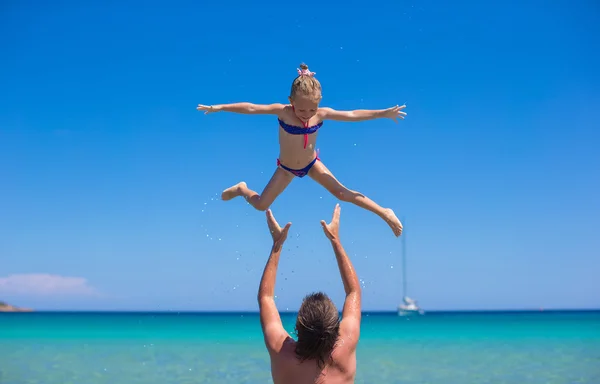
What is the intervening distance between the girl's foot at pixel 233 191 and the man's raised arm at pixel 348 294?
11.7 feet

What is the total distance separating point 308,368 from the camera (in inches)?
153

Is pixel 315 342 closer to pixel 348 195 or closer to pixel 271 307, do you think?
pixel 271 307

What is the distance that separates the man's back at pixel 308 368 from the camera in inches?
153

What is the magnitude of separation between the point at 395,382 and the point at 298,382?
13361 millimetres

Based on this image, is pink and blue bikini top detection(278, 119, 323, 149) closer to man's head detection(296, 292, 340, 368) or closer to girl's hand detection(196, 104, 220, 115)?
girl's hand detection(196, 104, 220, 115)

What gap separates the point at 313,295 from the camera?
3.89 metres

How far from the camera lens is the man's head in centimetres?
378

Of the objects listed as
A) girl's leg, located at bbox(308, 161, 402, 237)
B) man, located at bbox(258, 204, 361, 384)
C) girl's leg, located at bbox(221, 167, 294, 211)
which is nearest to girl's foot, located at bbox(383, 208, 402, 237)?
girl's leg, located at bbox(308, 161, 402, 237)

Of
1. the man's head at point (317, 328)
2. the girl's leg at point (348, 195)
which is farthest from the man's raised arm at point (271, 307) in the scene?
the girl's leg at point (348, 195)

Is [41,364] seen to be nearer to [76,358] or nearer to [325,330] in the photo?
[76,358]

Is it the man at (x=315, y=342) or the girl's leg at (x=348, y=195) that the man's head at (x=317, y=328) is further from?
the girl's leg at (x=348, y=195)

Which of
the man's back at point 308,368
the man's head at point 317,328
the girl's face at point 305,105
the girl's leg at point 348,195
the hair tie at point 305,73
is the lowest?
the man's back at point 308,368

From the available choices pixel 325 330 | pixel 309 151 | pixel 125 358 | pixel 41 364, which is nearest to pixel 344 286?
pixel 325 330

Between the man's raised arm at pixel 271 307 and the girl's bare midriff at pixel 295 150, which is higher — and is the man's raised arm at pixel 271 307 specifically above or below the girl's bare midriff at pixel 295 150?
below
